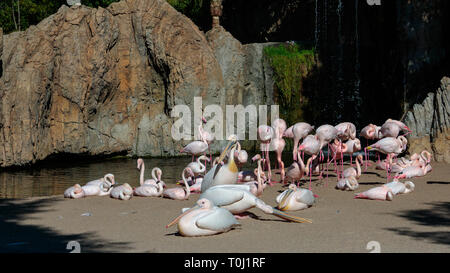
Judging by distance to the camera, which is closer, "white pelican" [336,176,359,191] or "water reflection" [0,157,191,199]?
"white pelican" [336,176,359,191]

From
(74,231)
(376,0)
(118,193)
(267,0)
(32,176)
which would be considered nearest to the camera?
(74,231)

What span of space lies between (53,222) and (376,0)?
580 inches

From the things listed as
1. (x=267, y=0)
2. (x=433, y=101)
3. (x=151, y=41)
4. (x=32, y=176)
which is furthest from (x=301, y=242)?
(x=267, y=0)

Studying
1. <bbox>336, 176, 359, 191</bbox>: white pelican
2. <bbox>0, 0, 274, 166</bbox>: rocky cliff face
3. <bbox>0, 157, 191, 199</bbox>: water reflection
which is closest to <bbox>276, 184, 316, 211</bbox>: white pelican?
<bbox>336, 176, 359, 191</bbox>: white pelican

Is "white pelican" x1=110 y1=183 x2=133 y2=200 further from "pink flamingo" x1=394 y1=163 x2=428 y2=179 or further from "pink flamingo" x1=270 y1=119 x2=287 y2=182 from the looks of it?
"pink flamingo" x1=394 y1=163 x2=428 y2=179

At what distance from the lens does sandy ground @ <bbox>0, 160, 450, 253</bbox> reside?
15.5ft

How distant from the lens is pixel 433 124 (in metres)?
11.5

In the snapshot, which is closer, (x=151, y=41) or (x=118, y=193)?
(x=118, y=193)

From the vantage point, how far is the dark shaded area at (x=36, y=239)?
15.6 feet

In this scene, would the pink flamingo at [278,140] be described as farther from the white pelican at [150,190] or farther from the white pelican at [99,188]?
the white pelican at [99,188]

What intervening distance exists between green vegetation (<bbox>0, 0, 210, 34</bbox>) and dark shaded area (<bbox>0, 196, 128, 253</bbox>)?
66.6 ft

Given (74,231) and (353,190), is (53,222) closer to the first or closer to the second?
(74,231)

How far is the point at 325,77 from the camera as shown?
777 inches

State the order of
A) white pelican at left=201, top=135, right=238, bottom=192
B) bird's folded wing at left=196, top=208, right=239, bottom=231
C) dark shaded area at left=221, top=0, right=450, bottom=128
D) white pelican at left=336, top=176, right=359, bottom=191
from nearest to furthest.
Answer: bird's folded wing at left=196, top=208, right=239, bottom=231
white pelican at left=201, top=135, right=238, bottom=192
white pelican at left=336, top=176, right=359, bottom=191
dark shaded area at left=221, top=0, right=450, bottom=128
